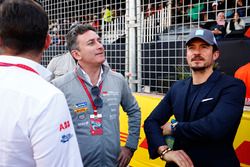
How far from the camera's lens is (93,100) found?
2.45 m

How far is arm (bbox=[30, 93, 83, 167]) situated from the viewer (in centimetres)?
111

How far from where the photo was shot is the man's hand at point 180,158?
214cm

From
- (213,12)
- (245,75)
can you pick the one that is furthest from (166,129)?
(213,12)

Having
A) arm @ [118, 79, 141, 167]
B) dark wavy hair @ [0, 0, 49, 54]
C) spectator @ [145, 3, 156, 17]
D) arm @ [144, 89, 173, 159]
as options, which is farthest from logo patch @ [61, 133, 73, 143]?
spectator @ [145, 3, 156, 17]

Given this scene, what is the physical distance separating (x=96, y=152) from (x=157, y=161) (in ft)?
5.49

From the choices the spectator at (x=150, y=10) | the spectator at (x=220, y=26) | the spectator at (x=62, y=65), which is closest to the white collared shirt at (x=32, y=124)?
the spectator at (x=62, y=65)

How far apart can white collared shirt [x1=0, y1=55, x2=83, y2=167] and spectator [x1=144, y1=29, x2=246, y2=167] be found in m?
1.18

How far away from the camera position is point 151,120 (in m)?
2.51

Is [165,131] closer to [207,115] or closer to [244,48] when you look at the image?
[207,115]

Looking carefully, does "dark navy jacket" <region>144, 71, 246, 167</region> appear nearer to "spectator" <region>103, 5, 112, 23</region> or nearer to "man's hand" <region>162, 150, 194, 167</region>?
"man's hand" <region>162, 150, 194, 167</region>

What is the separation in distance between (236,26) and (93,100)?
104 inches

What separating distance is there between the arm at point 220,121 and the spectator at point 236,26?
199 cm

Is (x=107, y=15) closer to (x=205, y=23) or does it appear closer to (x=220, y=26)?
(x=205, y=23)

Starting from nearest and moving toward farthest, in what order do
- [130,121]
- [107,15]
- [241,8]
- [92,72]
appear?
[92,72], [130,121], [241,8], [107,15]
